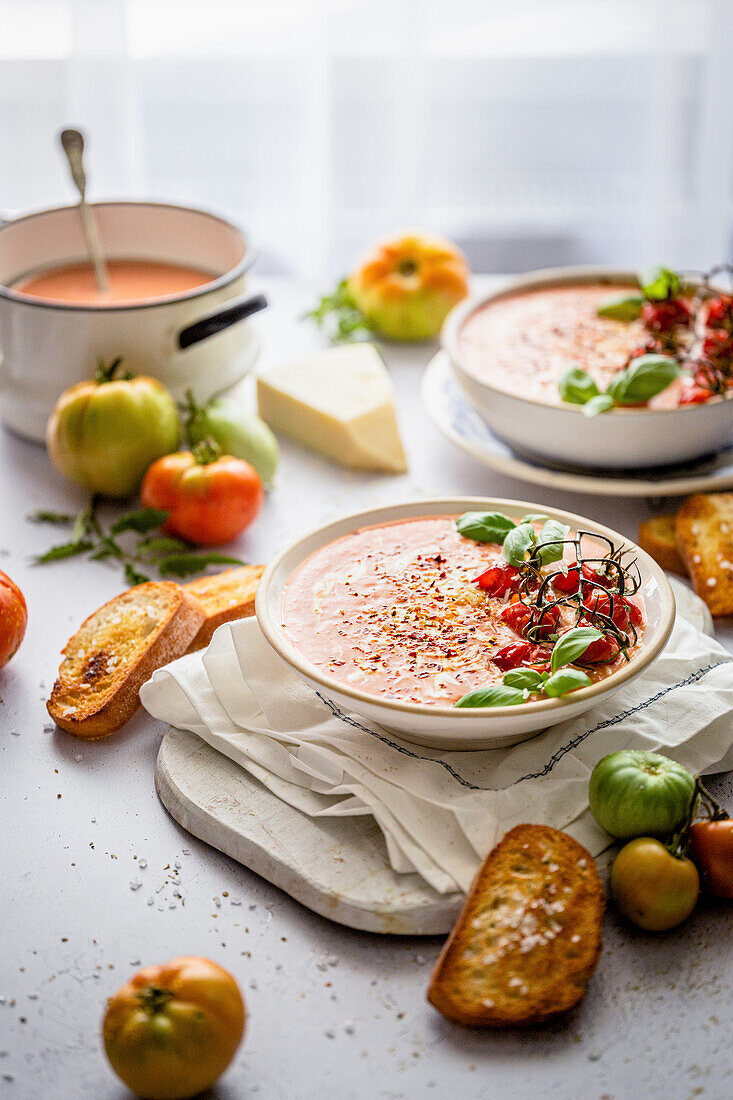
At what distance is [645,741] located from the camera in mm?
1360

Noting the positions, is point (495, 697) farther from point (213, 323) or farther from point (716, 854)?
point (213, 323)

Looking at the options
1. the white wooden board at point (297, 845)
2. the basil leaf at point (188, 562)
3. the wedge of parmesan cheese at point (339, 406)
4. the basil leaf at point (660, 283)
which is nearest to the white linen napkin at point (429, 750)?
the white wooden board at point (297, 845)

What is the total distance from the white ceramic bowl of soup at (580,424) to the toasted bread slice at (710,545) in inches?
4.2

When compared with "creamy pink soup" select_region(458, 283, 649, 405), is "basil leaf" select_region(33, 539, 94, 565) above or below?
below

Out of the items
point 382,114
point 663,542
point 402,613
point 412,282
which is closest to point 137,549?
point 402,613

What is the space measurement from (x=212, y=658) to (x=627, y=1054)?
2.25 ft

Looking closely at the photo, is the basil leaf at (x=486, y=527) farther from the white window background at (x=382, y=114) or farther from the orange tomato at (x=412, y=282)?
the white window background at (x=382, y=114)

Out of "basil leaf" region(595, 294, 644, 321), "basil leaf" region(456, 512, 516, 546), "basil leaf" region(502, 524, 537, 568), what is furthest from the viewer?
"basil leaf" region(595, 294, 644, 321)

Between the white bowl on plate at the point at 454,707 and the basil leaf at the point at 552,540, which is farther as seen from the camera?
the basil leaf at the point at 552,540

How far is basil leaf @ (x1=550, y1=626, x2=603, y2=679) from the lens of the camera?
1.25m

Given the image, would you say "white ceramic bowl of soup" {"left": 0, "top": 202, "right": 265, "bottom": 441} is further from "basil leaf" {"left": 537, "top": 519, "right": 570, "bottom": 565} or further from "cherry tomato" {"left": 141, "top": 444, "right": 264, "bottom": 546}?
"basil leaf" {"left": 537, "top": 519, "right": 570, "bottom": 565}

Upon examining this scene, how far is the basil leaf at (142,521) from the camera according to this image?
1896 millimetres


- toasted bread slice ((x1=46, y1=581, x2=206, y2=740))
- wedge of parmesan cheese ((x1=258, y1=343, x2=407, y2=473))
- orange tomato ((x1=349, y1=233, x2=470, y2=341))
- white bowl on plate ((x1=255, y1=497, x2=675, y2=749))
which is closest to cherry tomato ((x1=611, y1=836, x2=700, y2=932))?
white bowl on plate ((x1=255, y1=497, x2=675, y2=749))

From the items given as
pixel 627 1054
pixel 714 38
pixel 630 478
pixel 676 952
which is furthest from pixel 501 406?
pixel 714 38
